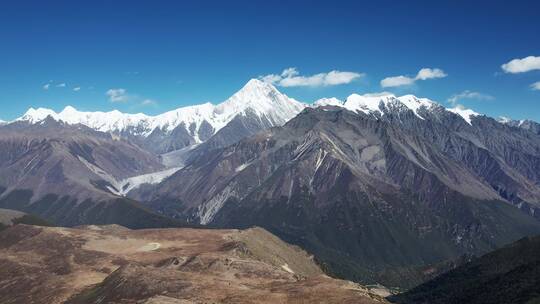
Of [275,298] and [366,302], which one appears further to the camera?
[275,298]

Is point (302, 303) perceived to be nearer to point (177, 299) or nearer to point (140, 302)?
point (177, 299)

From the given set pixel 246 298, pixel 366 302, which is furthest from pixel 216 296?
pixel 366 302

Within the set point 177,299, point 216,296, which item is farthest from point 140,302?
point 216,296

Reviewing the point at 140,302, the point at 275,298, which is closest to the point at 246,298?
the point at 275,298

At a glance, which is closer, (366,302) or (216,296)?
(366,302)

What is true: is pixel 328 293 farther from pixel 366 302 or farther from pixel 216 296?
pixel 216 296

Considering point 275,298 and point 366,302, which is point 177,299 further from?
point 366,302
